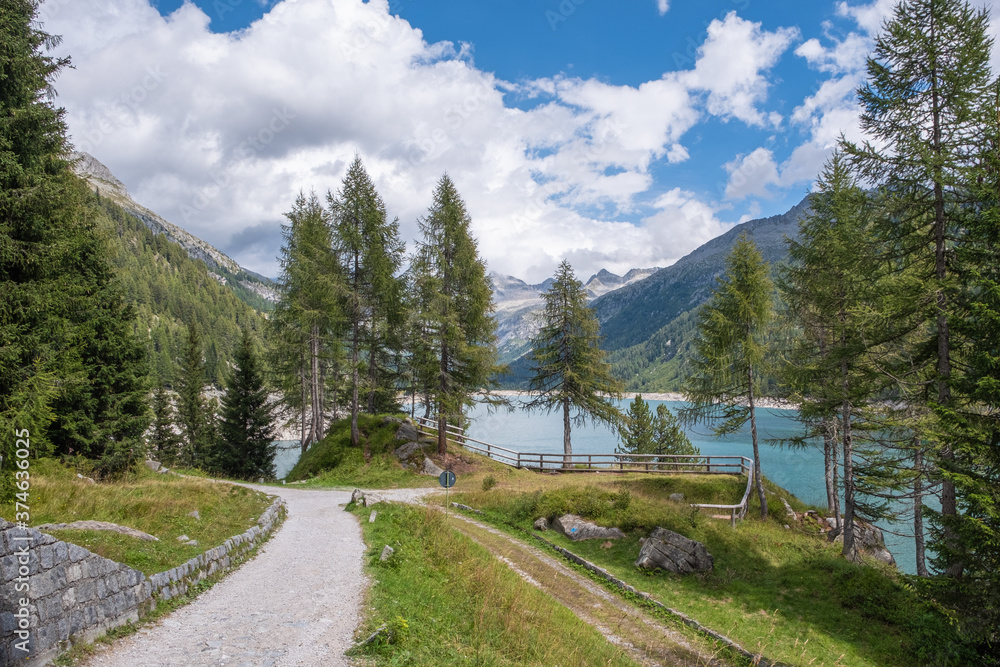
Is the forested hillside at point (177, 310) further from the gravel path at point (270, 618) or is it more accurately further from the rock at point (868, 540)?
the rock at point (868, 540)

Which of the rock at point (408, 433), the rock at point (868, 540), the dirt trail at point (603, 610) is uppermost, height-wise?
the rock at point (408, 433)

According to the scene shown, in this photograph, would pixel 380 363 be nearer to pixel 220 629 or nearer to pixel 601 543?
pixel 601 543

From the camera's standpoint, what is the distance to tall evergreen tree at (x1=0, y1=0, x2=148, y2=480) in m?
11.6

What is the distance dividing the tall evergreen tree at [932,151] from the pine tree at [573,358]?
687 inches

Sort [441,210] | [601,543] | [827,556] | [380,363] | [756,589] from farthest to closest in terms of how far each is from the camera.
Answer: [380,363], [441,210], [601,543], [827,556], [756,589]

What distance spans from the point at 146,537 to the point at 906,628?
17717mm

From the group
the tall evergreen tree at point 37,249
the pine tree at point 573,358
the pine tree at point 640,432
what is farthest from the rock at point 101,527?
the pine tree at point 640,432

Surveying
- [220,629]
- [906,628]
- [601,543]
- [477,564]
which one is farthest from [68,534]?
[906,628]

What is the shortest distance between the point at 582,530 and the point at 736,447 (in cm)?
6225

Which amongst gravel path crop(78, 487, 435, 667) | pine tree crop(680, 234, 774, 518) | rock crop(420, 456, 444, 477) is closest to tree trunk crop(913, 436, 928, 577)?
pine tree crop(680, 234, 774, 518)

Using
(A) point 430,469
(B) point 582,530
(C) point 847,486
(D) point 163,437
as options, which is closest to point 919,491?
(C) point 847,486

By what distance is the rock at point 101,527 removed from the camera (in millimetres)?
8312

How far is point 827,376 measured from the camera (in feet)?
59.4

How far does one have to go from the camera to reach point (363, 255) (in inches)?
1067
